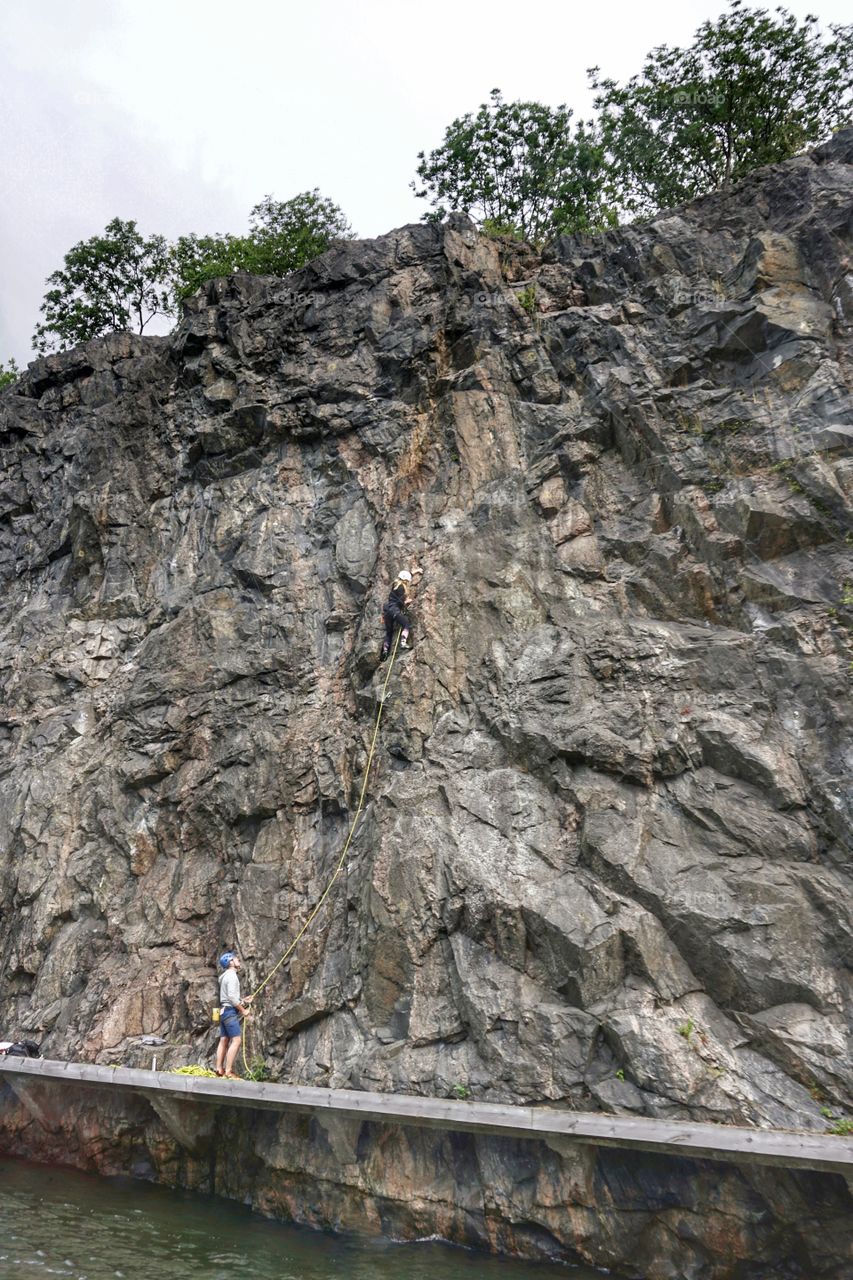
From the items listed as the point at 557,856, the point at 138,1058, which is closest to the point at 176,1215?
the point at 138,1058

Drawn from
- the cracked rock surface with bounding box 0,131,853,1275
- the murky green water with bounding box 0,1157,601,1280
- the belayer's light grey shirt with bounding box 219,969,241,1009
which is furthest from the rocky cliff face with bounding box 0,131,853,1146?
the murky green water with bounding box 0,1157,601,1280

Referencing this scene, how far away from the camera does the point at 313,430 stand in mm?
18234

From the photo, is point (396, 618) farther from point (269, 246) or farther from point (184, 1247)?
point (269, 246)

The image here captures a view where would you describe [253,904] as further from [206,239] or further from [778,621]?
[206,239]

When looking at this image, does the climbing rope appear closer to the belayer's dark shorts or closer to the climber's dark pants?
the climber's dark pants

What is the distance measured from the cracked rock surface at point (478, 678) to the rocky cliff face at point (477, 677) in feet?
0.19

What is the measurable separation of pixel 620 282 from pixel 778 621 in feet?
29.2

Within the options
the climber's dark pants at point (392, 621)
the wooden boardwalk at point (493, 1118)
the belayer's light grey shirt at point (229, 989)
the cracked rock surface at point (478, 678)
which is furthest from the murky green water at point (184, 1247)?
the climber's dark pants at point (392, 621)

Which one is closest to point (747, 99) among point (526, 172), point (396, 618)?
point (526, 172)

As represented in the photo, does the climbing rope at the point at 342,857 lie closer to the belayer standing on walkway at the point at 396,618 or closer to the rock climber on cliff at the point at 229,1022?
the belayer standing on walkway at the point at 396,618

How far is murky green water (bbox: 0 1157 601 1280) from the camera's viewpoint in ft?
29.1

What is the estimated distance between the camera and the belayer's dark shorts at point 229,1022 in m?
11.2

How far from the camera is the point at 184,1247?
376 inches

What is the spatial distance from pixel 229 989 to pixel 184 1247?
9.04 ft
